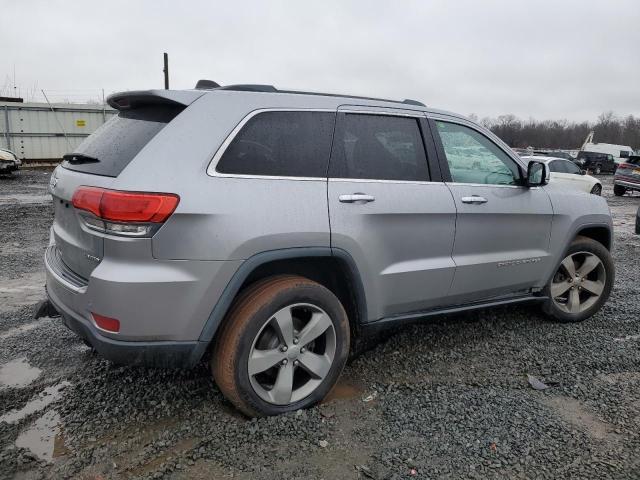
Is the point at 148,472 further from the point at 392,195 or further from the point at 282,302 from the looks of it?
the point at 392,195

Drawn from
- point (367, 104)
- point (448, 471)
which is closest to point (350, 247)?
point (367, 104)

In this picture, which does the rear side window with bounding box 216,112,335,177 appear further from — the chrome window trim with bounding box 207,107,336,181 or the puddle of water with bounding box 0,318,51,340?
the puddle of water with bounding box 0,318,51,340

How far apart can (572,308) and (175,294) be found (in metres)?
3.56

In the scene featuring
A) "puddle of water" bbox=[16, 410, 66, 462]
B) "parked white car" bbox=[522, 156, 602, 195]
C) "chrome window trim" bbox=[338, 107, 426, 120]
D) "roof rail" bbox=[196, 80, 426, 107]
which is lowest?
"puddle of water" bbox=[16, 410, 66, 462]

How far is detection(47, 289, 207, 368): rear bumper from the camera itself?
2.51 m

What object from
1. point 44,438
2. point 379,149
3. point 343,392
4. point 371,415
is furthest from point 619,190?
point 44,438

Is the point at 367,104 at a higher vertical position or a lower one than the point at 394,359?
higher

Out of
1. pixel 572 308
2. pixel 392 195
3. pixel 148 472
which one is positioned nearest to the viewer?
pixel 148 472

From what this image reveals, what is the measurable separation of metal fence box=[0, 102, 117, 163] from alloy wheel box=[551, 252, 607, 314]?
20701 mm

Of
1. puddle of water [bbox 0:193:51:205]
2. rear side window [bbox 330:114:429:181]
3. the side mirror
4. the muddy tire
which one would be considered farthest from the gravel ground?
puddle of water [bbox 0:193:51:205]

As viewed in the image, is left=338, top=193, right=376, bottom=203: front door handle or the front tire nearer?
left=338, top=193, right=376, bottom=203: front door handle

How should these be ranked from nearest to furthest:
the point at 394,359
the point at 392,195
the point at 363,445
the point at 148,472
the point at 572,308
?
the point at 148,472
the point at 363,445
the point at 392,195
the point at 394,359
the point at 572,308

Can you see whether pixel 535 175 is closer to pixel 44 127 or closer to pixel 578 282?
pixel 578 282

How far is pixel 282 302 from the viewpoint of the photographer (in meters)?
2.74
